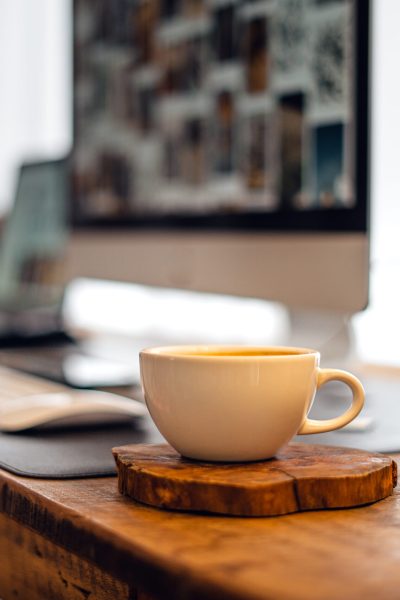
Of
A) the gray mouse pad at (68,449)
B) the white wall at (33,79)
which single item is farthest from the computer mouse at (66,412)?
the white wall at (33,79)

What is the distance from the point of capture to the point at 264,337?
1544 millimetres

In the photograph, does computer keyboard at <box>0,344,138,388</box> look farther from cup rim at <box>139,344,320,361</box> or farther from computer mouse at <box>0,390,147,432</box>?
cup rim at <box>139,344,320,361</box>

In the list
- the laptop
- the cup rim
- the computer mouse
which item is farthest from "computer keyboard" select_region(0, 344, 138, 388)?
the cup rim

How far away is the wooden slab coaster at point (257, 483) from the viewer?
0.46m

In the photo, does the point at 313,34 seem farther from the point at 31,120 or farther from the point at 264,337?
the point at 31,120

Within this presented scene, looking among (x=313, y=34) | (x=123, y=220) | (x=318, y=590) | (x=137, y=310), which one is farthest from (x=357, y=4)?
(x=137, y=310)

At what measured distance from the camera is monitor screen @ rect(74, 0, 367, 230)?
941mm

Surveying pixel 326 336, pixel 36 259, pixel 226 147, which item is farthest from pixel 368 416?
pixel 36 259

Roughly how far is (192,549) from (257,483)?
7 centimetres

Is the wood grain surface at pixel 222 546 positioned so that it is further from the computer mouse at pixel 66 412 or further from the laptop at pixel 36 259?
the laptop at pixel 36 259

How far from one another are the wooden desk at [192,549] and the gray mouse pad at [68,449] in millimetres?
18

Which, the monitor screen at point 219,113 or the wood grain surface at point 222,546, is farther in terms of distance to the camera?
the monitor screen at point 219,113

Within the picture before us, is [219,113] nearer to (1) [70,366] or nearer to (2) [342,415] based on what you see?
(1) [70,366]

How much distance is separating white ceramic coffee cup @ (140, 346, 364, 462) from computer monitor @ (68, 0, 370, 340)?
409 mm
